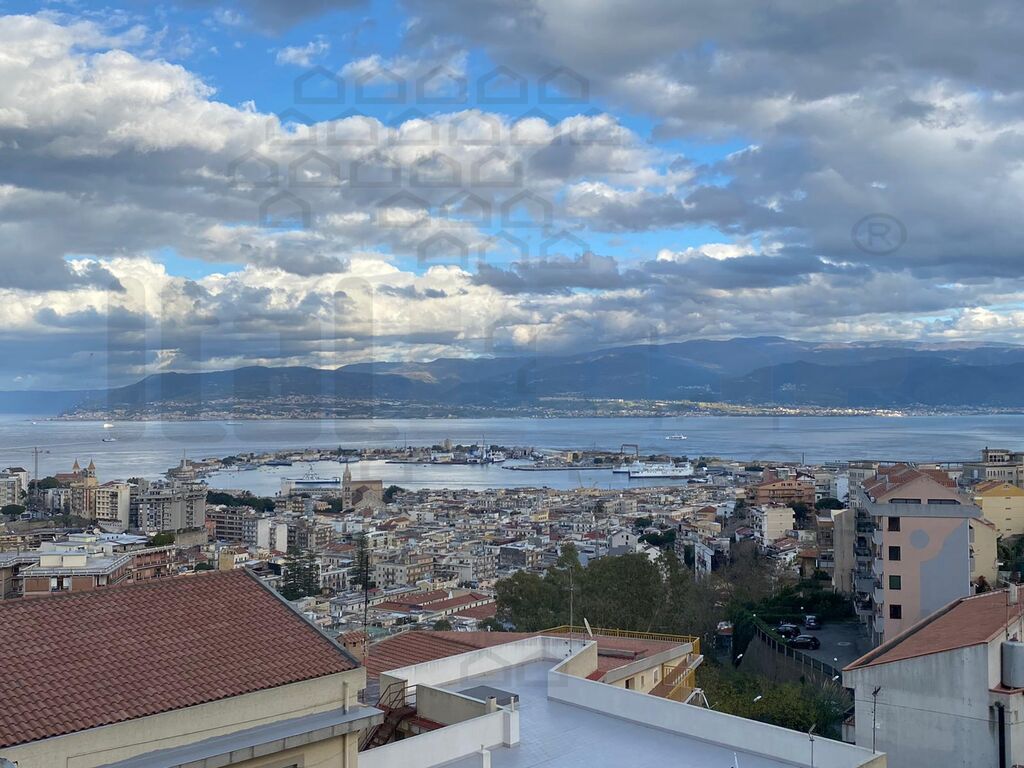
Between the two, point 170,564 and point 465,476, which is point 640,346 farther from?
point 170,564

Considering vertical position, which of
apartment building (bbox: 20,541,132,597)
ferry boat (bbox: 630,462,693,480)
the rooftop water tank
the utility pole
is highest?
the rooftop water tank

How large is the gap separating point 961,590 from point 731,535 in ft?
64.9

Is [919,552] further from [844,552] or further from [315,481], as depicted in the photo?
[315,481]

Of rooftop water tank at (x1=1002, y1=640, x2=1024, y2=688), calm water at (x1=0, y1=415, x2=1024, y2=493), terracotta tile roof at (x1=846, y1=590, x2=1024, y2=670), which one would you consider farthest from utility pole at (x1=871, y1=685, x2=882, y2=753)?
calm water at (x1=0, y1=415, x2=1024, y2=493)

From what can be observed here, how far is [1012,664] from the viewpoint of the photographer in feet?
20.2

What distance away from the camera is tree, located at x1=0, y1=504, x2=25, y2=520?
3730cm

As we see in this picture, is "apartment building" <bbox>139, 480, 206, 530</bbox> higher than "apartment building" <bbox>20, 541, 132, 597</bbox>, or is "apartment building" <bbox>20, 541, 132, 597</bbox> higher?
"apartment building" <bbox>20, 541, 132, 597</bbox>

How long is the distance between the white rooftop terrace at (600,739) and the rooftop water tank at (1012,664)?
9.02 ft

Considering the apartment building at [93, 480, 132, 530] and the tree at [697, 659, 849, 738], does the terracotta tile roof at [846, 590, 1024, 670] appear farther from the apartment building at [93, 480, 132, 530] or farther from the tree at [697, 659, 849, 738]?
the apartment building at [93, 480, 132, 530]

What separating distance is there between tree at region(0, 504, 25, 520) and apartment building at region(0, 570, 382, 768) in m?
38.5

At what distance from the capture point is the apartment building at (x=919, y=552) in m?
10.8

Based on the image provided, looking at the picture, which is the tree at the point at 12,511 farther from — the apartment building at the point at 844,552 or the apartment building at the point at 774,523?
the apartment building at the point at 844,552

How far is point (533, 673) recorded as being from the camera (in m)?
6.12

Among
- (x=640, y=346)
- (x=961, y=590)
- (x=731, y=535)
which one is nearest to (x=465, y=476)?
(x=731, y=535)
